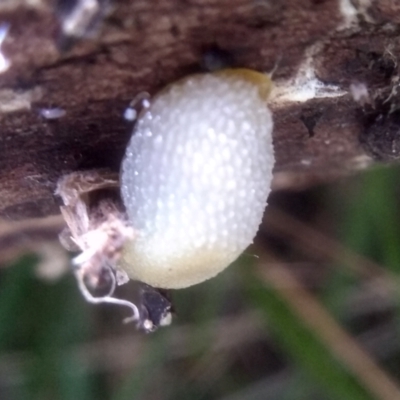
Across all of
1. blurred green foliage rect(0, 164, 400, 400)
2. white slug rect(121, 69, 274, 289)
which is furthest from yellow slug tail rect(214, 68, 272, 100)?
blurred green foliage rect(0, 164, 400, 400)

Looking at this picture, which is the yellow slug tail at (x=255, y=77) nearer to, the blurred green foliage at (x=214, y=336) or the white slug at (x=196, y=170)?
the white slug at (x=196, y=170)

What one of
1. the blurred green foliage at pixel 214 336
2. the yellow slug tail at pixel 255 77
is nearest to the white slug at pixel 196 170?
the yellow slug tail at pixel 255 77

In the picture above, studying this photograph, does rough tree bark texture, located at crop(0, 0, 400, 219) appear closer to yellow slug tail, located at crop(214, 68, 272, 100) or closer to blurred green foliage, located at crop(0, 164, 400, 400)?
yellow slug tail, located at crop(214, 68, 272, 100)

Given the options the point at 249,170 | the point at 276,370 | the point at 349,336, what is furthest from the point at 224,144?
the point at 276,370

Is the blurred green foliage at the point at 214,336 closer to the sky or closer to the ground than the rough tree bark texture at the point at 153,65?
closer to the ground

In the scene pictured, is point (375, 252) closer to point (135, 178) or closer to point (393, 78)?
point (393, 78)

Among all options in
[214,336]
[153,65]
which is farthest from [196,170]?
[214,336]
